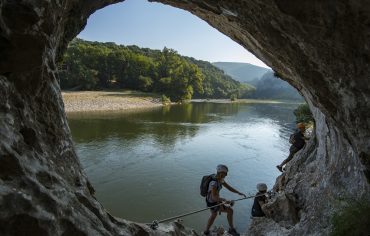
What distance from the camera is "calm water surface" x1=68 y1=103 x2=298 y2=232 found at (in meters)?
17.5

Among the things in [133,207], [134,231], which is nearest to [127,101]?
[133,207]

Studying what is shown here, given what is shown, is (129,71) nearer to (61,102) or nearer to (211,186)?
(211,186)

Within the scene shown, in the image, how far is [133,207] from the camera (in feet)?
56.9

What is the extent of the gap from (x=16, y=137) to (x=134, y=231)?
3935mm

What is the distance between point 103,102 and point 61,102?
6030 cm

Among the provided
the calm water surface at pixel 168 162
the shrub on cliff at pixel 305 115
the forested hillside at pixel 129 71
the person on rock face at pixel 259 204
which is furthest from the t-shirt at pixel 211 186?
the forested hillside at pixel 129 71

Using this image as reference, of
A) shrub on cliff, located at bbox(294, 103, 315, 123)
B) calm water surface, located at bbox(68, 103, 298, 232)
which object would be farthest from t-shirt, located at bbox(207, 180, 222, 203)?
shrub on cliff, located at bbox(294, 103, 315, 123)

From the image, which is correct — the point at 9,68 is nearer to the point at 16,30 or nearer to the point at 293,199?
the point at 16,30

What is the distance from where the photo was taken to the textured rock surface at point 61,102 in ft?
15.3

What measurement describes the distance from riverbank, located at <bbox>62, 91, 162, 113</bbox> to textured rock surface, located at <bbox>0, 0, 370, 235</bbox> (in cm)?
4948

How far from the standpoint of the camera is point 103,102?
65.8 m

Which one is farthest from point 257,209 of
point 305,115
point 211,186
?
point 305,115

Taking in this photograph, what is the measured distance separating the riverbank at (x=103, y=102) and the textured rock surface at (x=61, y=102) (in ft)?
162

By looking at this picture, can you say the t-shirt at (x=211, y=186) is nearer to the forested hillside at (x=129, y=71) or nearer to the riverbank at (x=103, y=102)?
the riverbank at (x=103, y=102)
